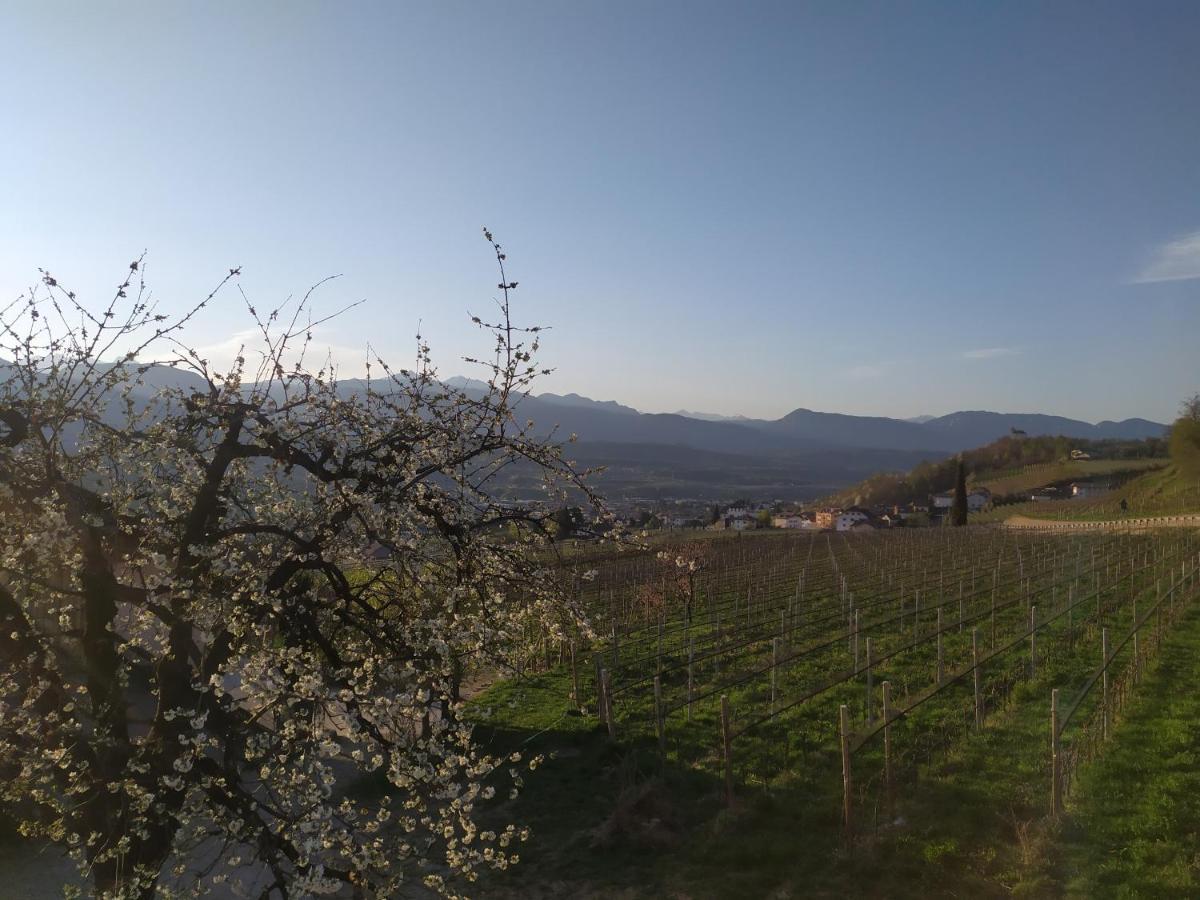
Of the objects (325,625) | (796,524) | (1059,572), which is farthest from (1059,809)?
(796,524)

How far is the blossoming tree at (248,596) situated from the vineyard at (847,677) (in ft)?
3.68

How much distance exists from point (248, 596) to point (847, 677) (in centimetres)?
995

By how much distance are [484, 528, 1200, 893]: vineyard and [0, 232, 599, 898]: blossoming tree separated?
1.12m

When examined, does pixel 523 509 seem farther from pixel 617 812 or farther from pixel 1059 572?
pixel 1059 572

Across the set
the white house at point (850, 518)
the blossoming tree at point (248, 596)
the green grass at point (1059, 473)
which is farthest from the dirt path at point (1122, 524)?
the blossoming tree at point (248, 596)

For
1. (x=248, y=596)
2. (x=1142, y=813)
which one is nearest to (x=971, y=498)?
(x=1142, y=813)

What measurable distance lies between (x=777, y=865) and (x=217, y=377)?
6.77 meters

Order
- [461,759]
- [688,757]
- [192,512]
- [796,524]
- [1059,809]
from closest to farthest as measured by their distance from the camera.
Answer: [461,759], [192,512], [1059,809], [688,757], [796,524]

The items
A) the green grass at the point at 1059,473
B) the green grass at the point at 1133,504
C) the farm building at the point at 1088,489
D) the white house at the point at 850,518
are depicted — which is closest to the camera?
the green grass at the point at 1133,504

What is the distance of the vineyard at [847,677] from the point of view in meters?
8.80

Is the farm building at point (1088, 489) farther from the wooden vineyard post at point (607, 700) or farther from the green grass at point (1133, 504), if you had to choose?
the wooden vineyard post at point (607, 700)

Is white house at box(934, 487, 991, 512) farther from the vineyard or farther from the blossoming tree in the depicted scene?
the blossoming tree

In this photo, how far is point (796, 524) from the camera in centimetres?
8038

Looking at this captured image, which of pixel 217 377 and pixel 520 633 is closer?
pixel 217 377
